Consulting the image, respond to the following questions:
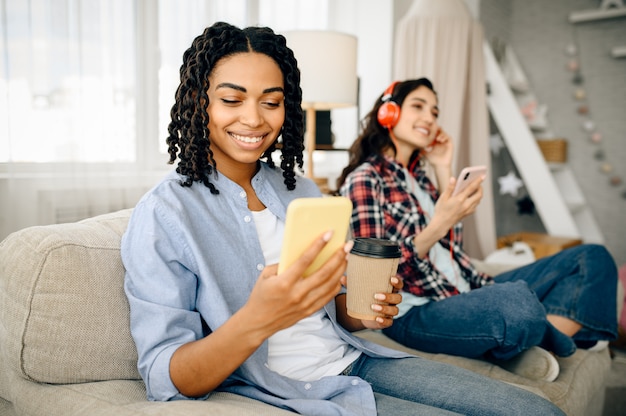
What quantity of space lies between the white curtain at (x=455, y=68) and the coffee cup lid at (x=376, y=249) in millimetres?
2340

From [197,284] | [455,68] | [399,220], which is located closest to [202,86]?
[197,284]

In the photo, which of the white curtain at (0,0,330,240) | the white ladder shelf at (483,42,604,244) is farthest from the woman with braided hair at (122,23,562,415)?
the white ladder shelf at (483,42,604,244)

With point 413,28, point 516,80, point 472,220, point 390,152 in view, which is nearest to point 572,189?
point 516,80

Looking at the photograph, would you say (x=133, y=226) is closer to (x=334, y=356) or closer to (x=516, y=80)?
(x=334, y=356)

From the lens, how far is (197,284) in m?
0.95

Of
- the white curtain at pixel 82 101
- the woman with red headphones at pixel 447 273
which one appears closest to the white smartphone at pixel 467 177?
the woman with red headphones at pixel 447 273

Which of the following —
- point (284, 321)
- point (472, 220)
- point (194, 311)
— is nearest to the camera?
point (284, 321)

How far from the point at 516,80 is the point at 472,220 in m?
1.71

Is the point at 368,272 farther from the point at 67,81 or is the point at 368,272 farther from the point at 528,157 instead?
the point at 528,157

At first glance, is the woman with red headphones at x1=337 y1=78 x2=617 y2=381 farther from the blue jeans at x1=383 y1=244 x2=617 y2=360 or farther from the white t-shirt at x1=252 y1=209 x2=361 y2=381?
the white t-shirt at x1=252 y1=209 x2=361 y2=381

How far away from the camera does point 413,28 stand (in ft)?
10.1

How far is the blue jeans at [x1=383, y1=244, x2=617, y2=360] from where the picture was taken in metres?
1.42

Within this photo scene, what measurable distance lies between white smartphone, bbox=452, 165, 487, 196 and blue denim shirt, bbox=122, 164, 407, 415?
71cm

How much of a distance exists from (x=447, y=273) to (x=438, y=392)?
0.79 m
